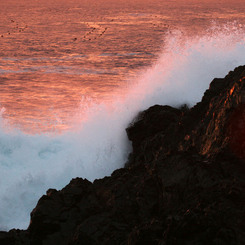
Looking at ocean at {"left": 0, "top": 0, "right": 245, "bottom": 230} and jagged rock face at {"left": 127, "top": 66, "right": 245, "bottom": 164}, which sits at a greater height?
jagged rock face at {"left": 127, "top": 66, "right": 245, "bottom": 164}

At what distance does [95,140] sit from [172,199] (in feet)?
28.4

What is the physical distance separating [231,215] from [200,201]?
56cm

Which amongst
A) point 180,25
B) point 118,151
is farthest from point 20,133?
point 180,25

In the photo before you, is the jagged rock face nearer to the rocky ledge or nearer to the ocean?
the rocky ledge

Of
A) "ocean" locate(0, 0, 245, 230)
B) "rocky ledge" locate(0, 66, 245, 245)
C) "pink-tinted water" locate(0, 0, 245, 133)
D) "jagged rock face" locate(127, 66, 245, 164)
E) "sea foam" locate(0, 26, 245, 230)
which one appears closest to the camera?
"rocky ledge" locate(0, 66, 245, 245)

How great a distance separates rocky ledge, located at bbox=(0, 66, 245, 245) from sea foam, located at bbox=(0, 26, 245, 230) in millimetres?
3703

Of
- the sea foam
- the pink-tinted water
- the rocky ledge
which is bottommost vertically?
the pink-tinted water

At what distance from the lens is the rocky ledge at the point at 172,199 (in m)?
6.46

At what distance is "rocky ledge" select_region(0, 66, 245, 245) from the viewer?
6.46m

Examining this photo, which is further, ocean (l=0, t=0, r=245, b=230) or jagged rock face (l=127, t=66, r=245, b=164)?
ocean (l=0, t=0, r=245, b=230)

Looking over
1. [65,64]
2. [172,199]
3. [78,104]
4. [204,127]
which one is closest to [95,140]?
[204,127]

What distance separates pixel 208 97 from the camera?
1091 cm

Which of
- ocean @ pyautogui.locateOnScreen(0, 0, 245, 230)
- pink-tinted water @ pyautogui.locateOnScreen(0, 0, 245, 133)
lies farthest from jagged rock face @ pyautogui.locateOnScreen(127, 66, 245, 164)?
pink-tinted water @ pyautogui.locateOnScreen(0, 0, 245, 133)

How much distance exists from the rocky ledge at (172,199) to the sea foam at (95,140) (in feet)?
12.1
